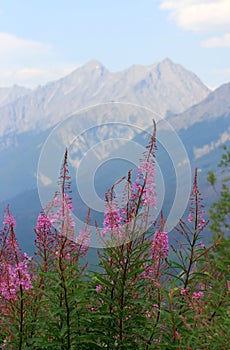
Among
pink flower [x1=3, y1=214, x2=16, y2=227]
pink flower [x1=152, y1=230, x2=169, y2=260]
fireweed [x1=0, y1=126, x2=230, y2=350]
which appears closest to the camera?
fireweed [x1=0, y1=126, x2=230, y2=350]

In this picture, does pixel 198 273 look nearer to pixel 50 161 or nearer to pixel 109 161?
pixel 109 161

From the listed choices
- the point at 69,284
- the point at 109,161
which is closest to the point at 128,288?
the point at 69,284

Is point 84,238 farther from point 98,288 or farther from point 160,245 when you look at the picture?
point 160,245

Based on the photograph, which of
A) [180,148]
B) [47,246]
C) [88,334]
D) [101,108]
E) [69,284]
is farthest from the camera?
[101,108]

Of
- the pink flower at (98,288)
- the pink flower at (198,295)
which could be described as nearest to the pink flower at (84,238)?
the pink flower at (98,288)

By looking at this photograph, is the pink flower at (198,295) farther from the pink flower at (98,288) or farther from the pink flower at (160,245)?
the pink flower at (98,288)

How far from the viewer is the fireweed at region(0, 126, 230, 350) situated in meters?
4.31

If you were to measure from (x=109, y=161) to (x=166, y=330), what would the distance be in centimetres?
181

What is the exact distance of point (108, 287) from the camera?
190 inches

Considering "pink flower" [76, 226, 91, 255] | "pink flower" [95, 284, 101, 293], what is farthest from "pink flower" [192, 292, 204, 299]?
"pink flower" [76, 226, 91, 255]

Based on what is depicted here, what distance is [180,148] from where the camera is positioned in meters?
5.21

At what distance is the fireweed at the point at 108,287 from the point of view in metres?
4.31

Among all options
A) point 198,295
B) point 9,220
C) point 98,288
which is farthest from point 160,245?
point 9,220

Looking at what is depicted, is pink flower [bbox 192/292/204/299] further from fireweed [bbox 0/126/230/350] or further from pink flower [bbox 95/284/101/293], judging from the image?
pink flower [bbox 95/284/101/293]
